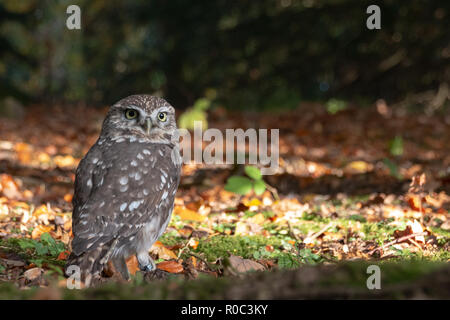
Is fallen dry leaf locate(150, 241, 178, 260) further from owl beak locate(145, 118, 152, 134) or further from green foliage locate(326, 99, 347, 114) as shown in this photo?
green foliage locate(326, 99, 347, 114)

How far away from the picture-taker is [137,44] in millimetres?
12922

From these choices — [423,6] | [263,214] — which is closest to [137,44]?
[423,6]

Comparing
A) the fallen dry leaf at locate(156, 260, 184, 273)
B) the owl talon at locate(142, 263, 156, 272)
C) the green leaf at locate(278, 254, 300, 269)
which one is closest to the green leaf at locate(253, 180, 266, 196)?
the green leaf at locate(278, 254, 300, 269)

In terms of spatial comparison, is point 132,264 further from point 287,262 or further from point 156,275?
point 287,262

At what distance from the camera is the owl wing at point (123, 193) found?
315 cm

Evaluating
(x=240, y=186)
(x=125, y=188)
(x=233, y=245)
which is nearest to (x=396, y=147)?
(x=240, y=186)

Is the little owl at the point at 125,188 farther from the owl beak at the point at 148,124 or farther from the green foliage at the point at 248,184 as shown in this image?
the green foliage at the point at 248,184

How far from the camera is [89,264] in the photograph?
3.00 meters

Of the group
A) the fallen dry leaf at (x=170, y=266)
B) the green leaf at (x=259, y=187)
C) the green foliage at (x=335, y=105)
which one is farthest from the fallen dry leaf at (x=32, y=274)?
the green foliage at (x=335, y=105)

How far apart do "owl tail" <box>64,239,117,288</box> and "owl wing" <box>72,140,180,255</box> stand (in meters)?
→ 0.04

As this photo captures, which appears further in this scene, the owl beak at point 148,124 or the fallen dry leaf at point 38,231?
the fallen dry leaf at point 38,231

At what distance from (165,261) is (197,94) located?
9533mm

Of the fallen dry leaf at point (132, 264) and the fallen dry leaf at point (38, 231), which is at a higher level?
the fallen dry leaf at point (38, 231)

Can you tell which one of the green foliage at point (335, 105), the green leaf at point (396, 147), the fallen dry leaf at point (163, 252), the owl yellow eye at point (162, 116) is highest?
the green foliage at point (335, 105)
